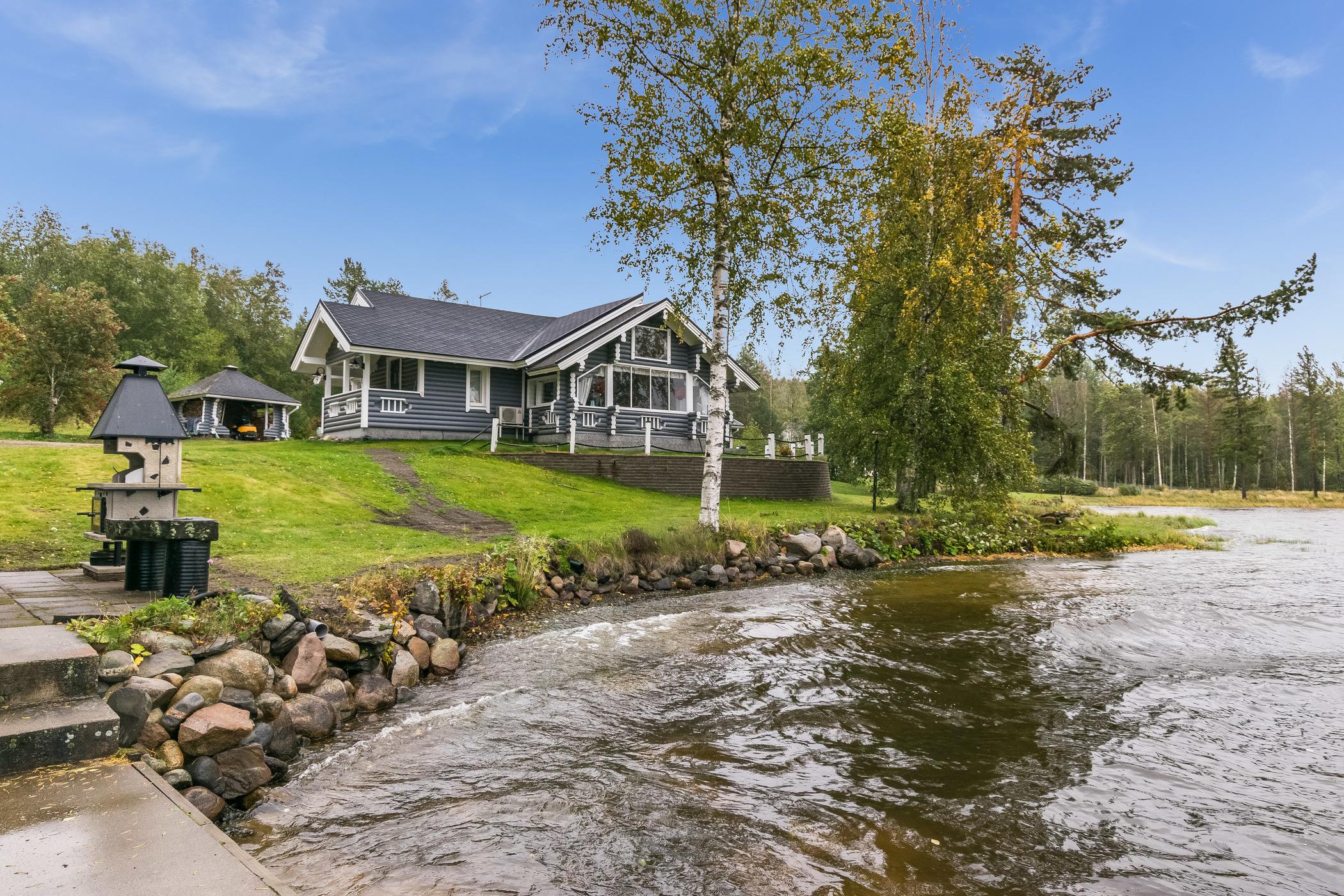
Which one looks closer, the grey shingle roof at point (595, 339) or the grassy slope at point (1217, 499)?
the grey shingle roof at point (595, 339)

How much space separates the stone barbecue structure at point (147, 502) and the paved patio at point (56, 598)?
21 cm

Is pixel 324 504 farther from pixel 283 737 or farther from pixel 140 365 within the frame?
pixel 283 737

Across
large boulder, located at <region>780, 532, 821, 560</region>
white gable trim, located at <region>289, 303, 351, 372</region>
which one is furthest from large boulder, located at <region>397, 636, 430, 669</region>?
white gable trim, located at <region>289, 303, 351, 372</region>

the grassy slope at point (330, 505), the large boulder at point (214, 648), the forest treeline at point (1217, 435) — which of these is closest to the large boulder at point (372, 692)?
the large boulder at point (214, 648)

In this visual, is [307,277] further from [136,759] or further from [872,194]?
[136,759]

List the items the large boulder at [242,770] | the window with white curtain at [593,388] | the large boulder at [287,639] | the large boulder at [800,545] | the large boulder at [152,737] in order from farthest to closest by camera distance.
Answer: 1. the window with white curtain at [593,388]
2. the large boulder at [800,545]
3. the large boulder at [287,639]
4. the large boulder at [242,770]
5. the large boulder at [152,737]

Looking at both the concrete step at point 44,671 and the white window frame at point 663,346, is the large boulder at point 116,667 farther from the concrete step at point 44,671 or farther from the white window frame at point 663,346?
the white window frame at point 663,346

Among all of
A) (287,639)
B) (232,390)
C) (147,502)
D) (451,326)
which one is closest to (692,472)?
(451,326)

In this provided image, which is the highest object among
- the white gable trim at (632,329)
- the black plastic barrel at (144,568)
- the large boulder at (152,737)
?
the white gable trim at (632,329)

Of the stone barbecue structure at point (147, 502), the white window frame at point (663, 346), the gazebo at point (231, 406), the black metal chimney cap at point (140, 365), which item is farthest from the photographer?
the gazebo at point (231, 406)

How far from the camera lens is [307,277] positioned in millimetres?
58625

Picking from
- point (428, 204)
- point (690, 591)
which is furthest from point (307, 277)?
point (690, 591)

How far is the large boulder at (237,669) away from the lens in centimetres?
530

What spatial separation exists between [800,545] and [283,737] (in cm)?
1103
